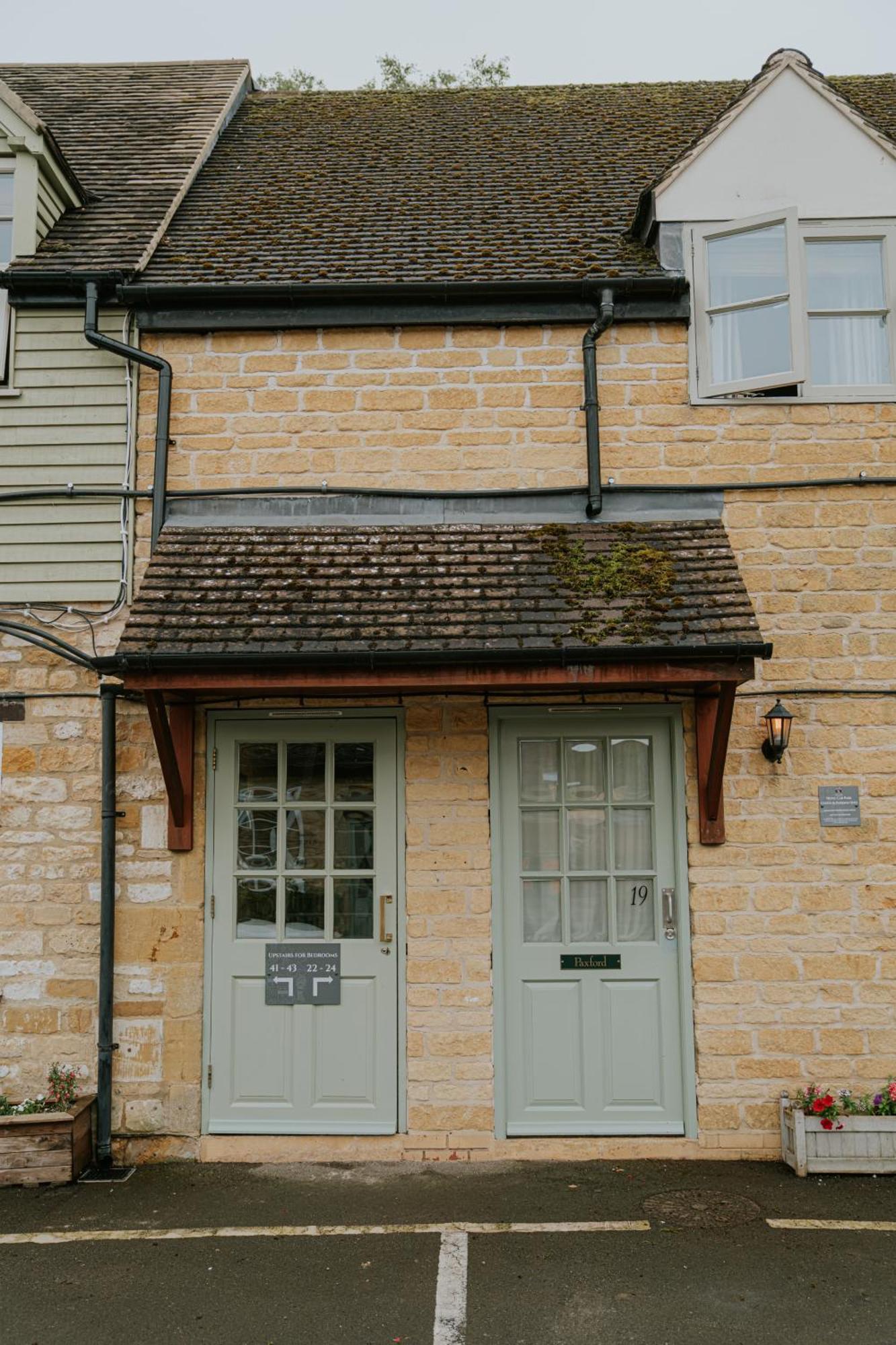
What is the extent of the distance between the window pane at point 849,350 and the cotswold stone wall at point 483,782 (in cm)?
30

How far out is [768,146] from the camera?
7051mm

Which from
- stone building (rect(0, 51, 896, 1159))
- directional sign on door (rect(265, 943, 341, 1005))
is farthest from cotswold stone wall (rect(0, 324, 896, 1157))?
directional sign on door (rect(265, 943, 341, 1005))

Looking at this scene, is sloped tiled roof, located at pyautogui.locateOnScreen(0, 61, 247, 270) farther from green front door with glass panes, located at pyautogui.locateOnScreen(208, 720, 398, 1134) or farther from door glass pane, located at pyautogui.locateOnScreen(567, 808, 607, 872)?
door glass pane, located at pyautogui.locateOnScreen(567, 808, 607, 872)

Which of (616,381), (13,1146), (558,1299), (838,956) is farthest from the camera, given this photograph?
(616,381)

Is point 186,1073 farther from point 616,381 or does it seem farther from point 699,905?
point 616,381

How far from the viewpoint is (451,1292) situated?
447 centimetres

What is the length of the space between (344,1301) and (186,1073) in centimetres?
216

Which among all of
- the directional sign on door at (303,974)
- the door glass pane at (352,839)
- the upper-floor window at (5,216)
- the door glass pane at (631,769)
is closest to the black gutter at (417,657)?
the door glass pane at (631,769)

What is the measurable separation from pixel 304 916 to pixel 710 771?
8.81 ft

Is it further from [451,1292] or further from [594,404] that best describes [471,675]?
[451,1292]

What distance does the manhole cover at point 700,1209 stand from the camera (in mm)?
5141

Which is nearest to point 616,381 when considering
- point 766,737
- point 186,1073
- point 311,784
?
point 766,737

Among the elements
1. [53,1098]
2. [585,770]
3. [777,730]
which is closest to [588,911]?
[585,770]

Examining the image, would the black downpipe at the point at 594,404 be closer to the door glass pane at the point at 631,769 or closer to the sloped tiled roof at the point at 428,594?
the sloped tiled roof at the point at 428,594
